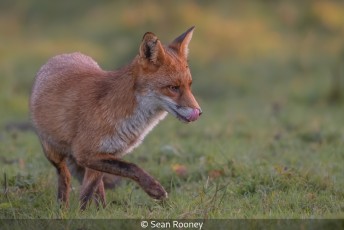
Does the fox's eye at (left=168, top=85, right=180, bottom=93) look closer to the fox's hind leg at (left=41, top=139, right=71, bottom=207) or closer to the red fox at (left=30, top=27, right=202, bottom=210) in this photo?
the red fox at (left=30, top=27, right=202, bottom=210)

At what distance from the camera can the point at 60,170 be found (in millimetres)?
7168

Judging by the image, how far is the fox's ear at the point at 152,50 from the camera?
6.32m

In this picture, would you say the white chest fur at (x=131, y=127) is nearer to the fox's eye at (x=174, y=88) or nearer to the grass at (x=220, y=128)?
the fox's eye at (x=174, y=88)

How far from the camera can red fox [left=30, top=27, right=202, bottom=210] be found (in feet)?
20.7

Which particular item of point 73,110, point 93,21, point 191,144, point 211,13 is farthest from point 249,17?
point 73,110

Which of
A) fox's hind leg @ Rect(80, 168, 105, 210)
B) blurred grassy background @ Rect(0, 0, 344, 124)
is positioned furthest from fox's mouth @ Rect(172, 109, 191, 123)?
blurred grassy background @ Rect(0, 0, 344, 124)

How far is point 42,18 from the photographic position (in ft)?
67.8

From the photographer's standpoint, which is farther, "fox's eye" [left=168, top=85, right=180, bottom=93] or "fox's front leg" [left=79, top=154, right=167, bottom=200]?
"fox's eye" [left=168, top=85, right=180, bottom=93]

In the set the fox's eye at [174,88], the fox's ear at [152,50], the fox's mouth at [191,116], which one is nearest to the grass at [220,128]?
the fox's mouth at [191,116]

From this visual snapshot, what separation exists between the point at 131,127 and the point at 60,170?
3.68ft

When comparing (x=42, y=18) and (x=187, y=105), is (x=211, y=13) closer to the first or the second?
(x=42, y=18)

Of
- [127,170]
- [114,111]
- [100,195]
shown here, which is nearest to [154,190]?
[127,170]

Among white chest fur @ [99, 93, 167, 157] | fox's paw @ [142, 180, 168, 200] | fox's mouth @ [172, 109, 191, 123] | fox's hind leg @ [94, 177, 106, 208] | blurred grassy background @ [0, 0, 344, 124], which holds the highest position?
fox's mouth @ [172, 109, 191, 123]

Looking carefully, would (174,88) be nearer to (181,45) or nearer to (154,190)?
(181,45)
